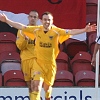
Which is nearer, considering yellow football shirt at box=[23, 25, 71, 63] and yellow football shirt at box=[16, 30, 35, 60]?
yellow football shirt at box=[23, 25, 71, 63]

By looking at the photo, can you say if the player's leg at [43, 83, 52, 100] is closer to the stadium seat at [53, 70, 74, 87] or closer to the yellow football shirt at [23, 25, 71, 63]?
the yellow football shirt at [23, 25, 71, 63]

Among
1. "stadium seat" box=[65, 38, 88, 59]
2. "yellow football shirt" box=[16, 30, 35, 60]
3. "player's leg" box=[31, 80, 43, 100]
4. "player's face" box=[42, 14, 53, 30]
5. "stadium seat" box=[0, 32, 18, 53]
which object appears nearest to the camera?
"player's face" box=[42, 14, 53, 30]

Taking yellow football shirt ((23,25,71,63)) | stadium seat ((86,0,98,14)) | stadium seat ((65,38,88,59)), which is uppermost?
stadium seat ((86,0,98,14))

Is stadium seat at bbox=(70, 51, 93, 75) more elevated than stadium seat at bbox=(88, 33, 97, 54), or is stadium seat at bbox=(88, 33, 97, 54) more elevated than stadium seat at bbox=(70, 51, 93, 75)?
stadium seat at bbox=(88, 33, 97, 54)

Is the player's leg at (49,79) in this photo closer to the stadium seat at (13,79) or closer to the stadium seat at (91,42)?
the stadium seat at (13,79)

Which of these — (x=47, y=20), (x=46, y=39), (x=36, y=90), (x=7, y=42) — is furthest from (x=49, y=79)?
(x=7, y=42)

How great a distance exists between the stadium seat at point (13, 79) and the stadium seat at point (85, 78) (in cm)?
87

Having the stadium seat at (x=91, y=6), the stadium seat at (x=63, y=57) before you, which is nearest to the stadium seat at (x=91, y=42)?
the stadium seat at (x=63, y=57)

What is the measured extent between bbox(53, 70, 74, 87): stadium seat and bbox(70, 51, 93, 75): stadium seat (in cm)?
42

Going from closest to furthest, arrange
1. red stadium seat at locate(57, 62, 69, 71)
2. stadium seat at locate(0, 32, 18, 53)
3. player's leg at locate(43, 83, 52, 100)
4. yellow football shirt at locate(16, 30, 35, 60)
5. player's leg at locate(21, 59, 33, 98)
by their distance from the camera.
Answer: player's leg at locate(43, 83, 52, 100) < yellow football shirt at locate(16, 30, 35, 60) < player's leg at locate(21, 59, 33, 98) < red stadium seat at locate(57, 62, 69, 71) < stadium seat at locate(0, 32, 18, 53)

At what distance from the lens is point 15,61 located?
10672 millimetres

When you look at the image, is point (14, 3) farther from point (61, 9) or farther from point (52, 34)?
point (52, 34)

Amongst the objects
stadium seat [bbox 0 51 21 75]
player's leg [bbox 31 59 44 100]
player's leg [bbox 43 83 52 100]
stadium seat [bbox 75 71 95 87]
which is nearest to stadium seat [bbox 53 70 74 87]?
stadium seat [bbox 75 71 95 87]

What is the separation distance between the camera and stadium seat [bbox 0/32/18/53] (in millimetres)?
11086
